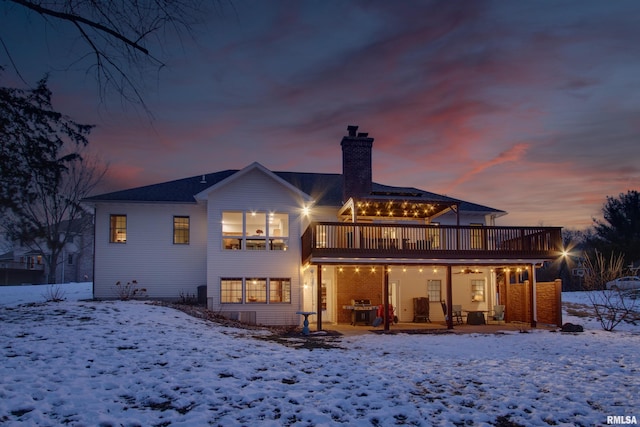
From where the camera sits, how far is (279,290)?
20906 millimetres

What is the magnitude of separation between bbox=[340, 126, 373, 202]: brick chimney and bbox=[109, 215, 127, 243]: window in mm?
9957

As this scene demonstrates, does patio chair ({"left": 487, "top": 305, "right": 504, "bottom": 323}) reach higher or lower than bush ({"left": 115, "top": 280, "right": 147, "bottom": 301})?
lower

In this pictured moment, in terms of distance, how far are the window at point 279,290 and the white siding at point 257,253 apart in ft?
0.65

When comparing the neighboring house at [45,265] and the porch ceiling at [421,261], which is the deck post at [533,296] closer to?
the porch ceiling at [421,261]

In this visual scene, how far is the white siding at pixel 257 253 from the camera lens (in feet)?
67.2

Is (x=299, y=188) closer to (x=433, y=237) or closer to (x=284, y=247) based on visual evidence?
(x=284, y=247)

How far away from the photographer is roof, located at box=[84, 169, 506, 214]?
68.8ft

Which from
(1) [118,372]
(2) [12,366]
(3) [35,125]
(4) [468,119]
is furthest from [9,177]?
(4) [468,119]

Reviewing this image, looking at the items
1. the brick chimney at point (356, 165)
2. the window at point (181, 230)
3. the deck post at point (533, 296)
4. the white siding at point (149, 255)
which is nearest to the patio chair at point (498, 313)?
the deck post at point (533, 296)

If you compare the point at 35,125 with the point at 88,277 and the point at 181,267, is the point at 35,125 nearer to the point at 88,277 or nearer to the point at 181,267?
the point at 181,267

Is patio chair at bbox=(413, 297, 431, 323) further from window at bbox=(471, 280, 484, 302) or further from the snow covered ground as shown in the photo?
the snow covered ground

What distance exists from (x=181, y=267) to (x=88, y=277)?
34.4 m

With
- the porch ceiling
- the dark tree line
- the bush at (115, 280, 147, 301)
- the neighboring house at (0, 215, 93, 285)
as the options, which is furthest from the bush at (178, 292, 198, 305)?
the dark tree line

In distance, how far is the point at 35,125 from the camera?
14.4 metres
